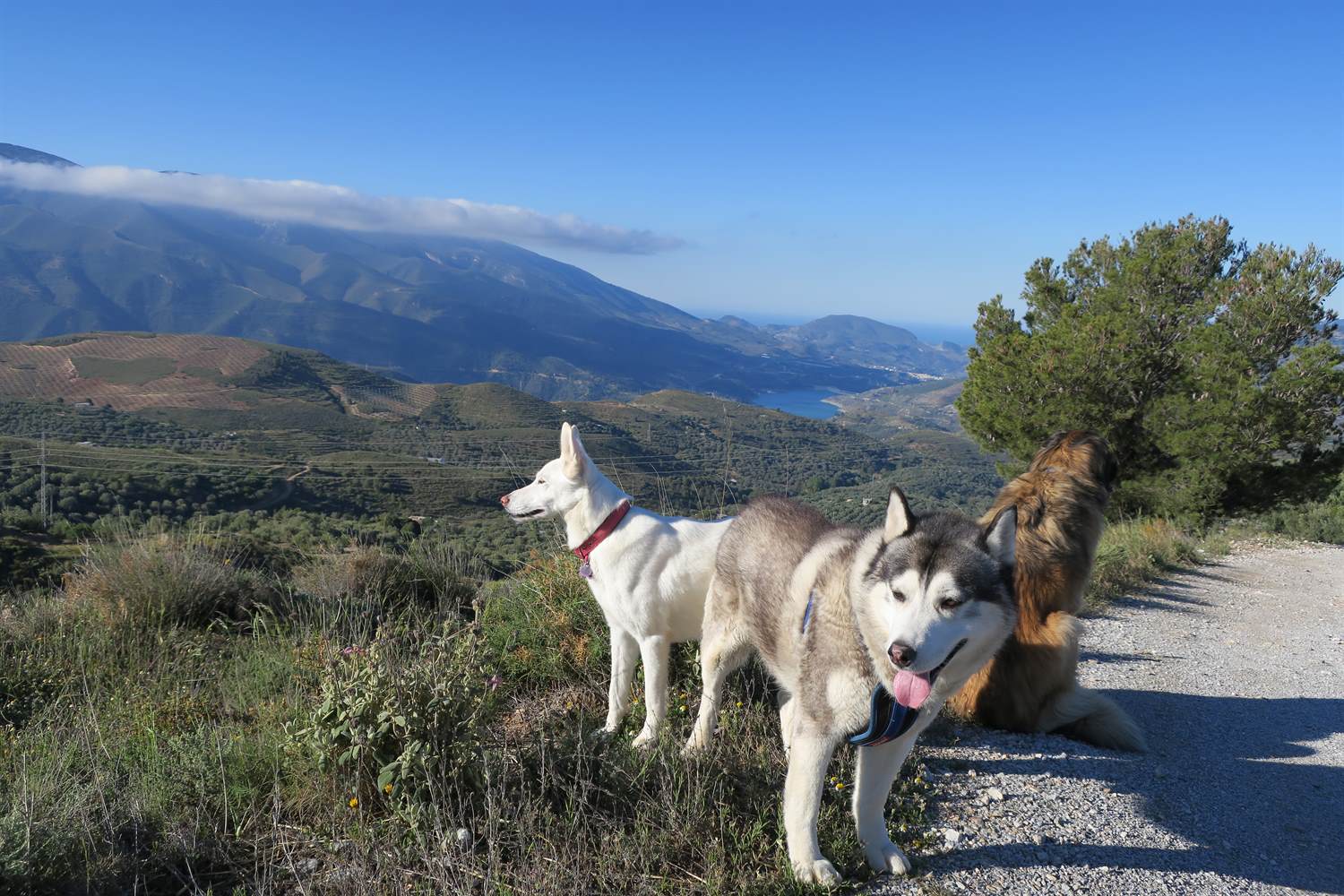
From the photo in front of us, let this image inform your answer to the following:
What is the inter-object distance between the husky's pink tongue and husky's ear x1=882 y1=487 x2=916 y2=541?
22.5 inches

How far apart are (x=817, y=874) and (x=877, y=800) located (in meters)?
0.44

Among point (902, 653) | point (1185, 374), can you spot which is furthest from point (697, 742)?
point (1185, 374)

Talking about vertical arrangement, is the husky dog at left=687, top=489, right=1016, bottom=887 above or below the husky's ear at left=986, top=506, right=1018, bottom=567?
below

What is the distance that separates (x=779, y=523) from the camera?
14.5 feet

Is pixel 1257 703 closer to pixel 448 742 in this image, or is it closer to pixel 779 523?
pixel 779 523

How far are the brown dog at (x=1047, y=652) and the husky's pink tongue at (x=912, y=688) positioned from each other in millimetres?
2063

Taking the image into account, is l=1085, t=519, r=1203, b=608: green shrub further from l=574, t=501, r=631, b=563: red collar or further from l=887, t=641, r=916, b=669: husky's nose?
l=887, t=641, r=916, b=669: husky's nose

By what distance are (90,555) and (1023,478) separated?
27.6 feet

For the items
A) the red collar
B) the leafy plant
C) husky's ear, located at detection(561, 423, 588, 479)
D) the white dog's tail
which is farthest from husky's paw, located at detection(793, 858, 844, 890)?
the leafy plant

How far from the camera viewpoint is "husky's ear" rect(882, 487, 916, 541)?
10.6ft

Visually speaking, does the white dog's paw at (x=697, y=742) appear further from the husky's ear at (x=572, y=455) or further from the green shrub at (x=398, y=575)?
the green shrub at (x=398, y=575)

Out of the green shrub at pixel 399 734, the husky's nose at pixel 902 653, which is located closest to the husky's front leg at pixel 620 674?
the green shrub at pixel 399 734

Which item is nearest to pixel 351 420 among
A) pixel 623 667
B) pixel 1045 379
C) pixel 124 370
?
pixel 124 370

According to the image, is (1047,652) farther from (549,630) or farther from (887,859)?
(549,630)
